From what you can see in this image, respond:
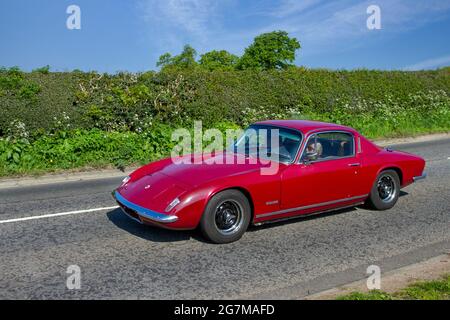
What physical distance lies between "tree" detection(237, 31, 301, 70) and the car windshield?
32.7 m

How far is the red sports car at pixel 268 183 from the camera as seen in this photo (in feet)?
20.5

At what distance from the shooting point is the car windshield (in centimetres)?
725

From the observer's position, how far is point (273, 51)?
131 ft

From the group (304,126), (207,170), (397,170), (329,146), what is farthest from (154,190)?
(397,170)

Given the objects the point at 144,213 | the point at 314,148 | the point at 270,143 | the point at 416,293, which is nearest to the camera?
the point at 416,293

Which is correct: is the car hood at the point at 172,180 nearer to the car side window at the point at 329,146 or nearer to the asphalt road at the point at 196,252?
the asphalt road at the point at 196,252

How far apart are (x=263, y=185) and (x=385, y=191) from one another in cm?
283

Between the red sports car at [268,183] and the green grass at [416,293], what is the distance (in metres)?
2.11

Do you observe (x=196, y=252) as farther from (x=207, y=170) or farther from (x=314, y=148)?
(x=314, y=148)

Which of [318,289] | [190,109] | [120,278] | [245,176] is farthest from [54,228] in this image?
[190,109]

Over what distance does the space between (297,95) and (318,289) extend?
1448cm

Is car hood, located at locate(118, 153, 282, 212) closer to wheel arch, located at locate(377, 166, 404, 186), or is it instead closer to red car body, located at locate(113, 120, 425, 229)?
red car body, located at locate(113, 120, 425, 229)

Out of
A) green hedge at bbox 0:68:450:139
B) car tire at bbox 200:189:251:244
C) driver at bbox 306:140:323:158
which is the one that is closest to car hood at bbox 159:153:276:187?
car tire at bbox 200:189:251:244

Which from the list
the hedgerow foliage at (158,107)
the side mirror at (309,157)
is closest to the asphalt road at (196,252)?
the side mirror at (309,157)
